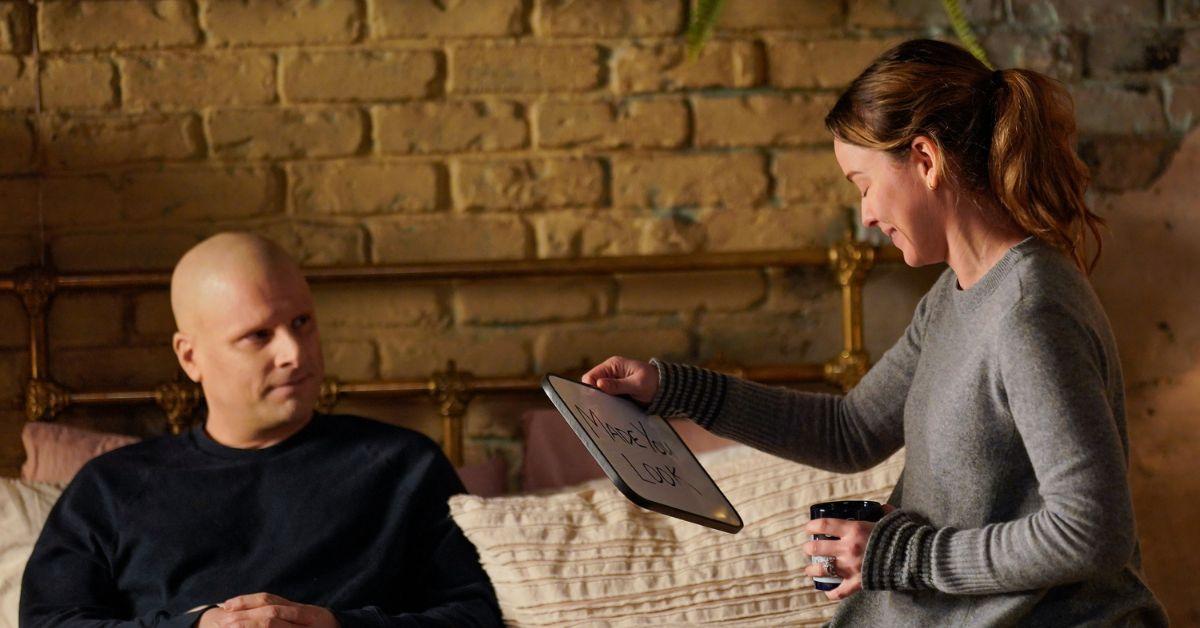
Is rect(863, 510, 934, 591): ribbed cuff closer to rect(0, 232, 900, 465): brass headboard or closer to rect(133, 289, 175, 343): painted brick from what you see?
rect(0, 232, 900, 465): brass headboard

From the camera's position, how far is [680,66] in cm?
237

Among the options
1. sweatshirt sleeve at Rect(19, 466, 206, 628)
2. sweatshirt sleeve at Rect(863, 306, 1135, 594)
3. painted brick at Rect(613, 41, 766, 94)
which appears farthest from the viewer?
painted brick at Rect(613, 41, 766, 94)

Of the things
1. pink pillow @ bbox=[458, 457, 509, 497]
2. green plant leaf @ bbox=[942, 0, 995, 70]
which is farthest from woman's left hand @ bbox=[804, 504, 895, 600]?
green plant leaf @ bbox=[942, 0, 995, 70]

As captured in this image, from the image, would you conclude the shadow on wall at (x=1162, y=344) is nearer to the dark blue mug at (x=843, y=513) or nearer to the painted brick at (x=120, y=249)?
the dark blue mug at (x=843, y=513)

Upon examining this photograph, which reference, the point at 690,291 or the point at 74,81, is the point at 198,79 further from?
the point at 690,291

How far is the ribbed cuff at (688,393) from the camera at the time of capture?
5.10 ft

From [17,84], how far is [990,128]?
69.5 inches

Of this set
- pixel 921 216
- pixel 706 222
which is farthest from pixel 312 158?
pixel 921 216

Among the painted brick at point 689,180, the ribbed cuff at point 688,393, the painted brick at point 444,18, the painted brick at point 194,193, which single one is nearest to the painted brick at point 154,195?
the painted brick at point 194,193

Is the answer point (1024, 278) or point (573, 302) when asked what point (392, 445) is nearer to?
point (573, 302)

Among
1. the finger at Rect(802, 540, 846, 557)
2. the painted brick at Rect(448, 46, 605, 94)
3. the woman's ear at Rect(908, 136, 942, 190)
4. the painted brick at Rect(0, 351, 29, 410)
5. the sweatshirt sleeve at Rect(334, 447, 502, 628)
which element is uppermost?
the painted brick at Rect(448, 46, 605, 94)

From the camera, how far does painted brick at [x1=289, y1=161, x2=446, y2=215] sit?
2.34m

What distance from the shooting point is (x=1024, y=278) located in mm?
1262

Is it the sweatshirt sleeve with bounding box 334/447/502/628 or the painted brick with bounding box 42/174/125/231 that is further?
the painted brick with bounding box 42/174/125/231
